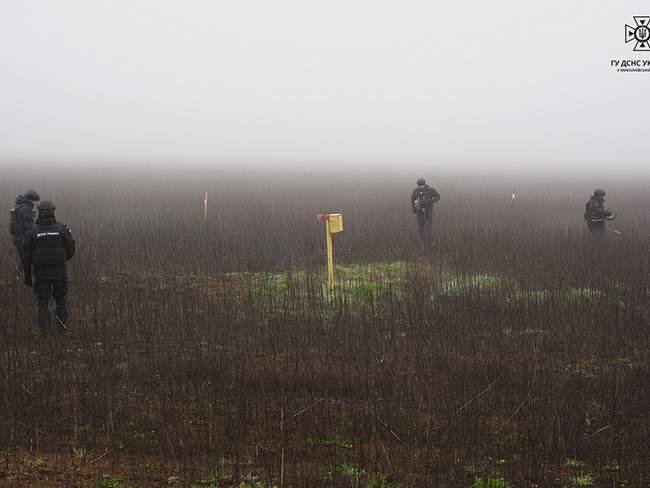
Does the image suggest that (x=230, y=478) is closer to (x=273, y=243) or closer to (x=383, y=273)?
(x=383, y=273)

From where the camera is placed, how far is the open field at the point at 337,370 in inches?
207

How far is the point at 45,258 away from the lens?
8.16 m

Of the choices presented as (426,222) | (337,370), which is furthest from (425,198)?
(337,370)

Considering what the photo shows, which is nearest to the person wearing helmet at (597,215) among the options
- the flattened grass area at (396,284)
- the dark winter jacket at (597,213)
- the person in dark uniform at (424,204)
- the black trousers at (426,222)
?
the dark winter jacket at (597,213)

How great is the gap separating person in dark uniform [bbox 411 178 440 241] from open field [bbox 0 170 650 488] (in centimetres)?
113

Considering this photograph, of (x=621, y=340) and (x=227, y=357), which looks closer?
(x=227, y=357)

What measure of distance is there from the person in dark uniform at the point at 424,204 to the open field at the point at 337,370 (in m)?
1.13

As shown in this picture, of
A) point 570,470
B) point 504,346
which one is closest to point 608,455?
point 570,470

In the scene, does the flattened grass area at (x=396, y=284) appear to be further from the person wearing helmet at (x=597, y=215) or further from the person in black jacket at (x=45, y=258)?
the person wearing helmet at (x=597, y=215)

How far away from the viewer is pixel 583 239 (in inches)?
603

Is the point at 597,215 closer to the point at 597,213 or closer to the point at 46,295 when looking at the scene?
the point at 597,213

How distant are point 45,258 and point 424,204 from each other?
358 inches

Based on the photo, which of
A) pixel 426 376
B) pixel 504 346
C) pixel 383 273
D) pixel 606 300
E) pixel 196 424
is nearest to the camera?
pixel 196 424

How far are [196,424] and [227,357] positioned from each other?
5.64ft
